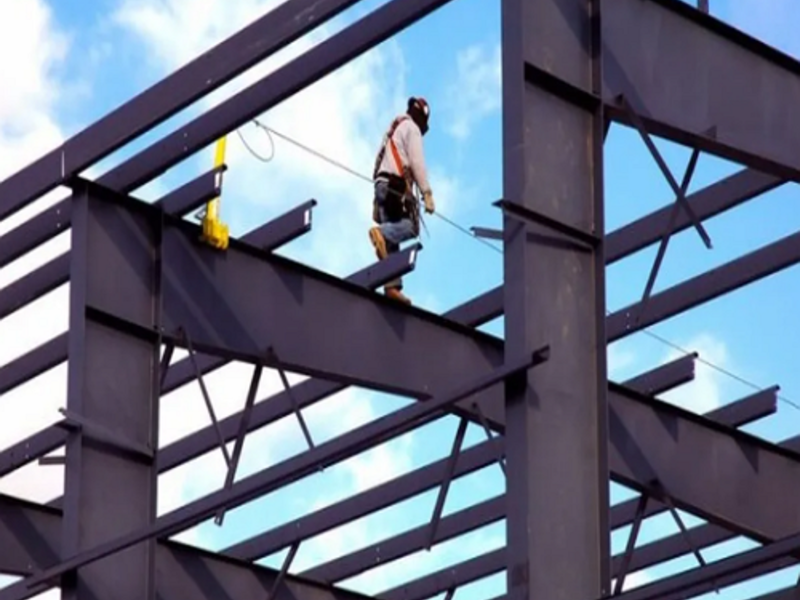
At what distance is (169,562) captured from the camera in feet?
76.1

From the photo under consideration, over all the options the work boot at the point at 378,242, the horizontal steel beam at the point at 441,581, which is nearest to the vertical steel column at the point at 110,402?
the work boot at the point at 378,242

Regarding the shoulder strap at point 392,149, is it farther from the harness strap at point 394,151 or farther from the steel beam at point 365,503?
the steel beam at point 365,503

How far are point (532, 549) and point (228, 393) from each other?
11221mm

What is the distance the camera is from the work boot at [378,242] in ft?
74.7

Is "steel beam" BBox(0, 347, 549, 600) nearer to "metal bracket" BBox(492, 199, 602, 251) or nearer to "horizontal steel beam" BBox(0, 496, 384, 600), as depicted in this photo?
"metal bracket" BBox(492, 199, 602, 251)

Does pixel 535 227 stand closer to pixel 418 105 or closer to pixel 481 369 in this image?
pixel 481 369

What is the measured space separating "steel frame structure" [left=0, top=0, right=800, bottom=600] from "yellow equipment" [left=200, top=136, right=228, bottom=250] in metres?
0.09

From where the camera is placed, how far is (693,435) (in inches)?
861

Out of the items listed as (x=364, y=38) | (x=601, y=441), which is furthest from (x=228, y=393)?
(x=601, y=441)

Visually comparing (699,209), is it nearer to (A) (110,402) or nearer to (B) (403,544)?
(B) (403,544)

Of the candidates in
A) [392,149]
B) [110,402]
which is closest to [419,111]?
[392,149]

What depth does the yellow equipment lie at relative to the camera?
20297mm

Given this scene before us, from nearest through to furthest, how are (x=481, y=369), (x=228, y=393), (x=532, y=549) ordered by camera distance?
(x=532, y=549) < (x=481, y=369) < (x=228, y=393)

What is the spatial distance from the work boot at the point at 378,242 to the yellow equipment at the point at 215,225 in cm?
262
